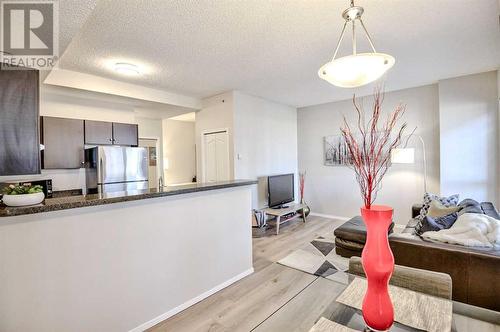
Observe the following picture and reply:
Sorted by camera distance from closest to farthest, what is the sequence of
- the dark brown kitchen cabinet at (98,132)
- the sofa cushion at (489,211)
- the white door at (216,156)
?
the sofa cushion at (489,211)
the dark brown kitchen cabinet at (98,132)
the white door at (216,156)

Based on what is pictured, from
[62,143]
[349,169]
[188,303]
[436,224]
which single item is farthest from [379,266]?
[349,169]

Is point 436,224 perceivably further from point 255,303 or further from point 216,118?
point 216,118

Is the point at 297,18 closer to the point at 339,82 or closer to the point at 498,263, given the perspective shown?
the point at 339,82

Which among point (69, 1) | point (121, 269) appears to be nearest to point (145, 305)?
point (121, 269)

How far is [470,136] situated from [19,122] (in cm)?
578

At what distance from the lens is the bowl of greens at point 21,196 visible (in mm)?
1470

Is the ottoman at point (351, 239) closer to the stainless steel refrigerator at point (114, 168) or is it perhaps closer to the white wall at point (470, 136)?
the white wall at point (470, 136)

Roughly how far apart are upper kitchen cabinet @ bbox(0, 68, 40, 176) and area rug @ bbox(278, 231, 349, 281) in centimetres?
297

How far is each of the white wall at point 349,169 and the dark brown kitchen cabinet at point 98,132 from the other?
4.35 meters

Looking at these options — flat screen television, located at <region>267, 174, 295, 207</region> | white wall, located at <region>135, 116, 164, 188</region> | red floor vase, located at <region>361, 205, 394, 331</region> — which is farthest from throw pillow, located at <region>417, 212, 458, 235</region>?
white wall, located at <region>135, 116, 164, 188</region>

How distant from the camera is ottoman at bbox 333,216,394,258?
3.21m

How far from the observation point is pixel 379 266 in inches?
40.0

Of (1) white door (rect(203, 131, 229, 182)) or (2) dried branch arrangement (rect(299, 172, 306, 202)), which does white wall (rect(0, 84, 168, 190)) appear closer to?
(1) white door (rect(203, 131, 229, 182))

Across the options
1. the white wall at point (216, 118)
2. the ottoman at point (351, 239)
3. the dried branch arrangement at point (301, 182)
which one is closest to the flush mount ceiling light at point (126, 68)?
the white wall at point (216, 118)
